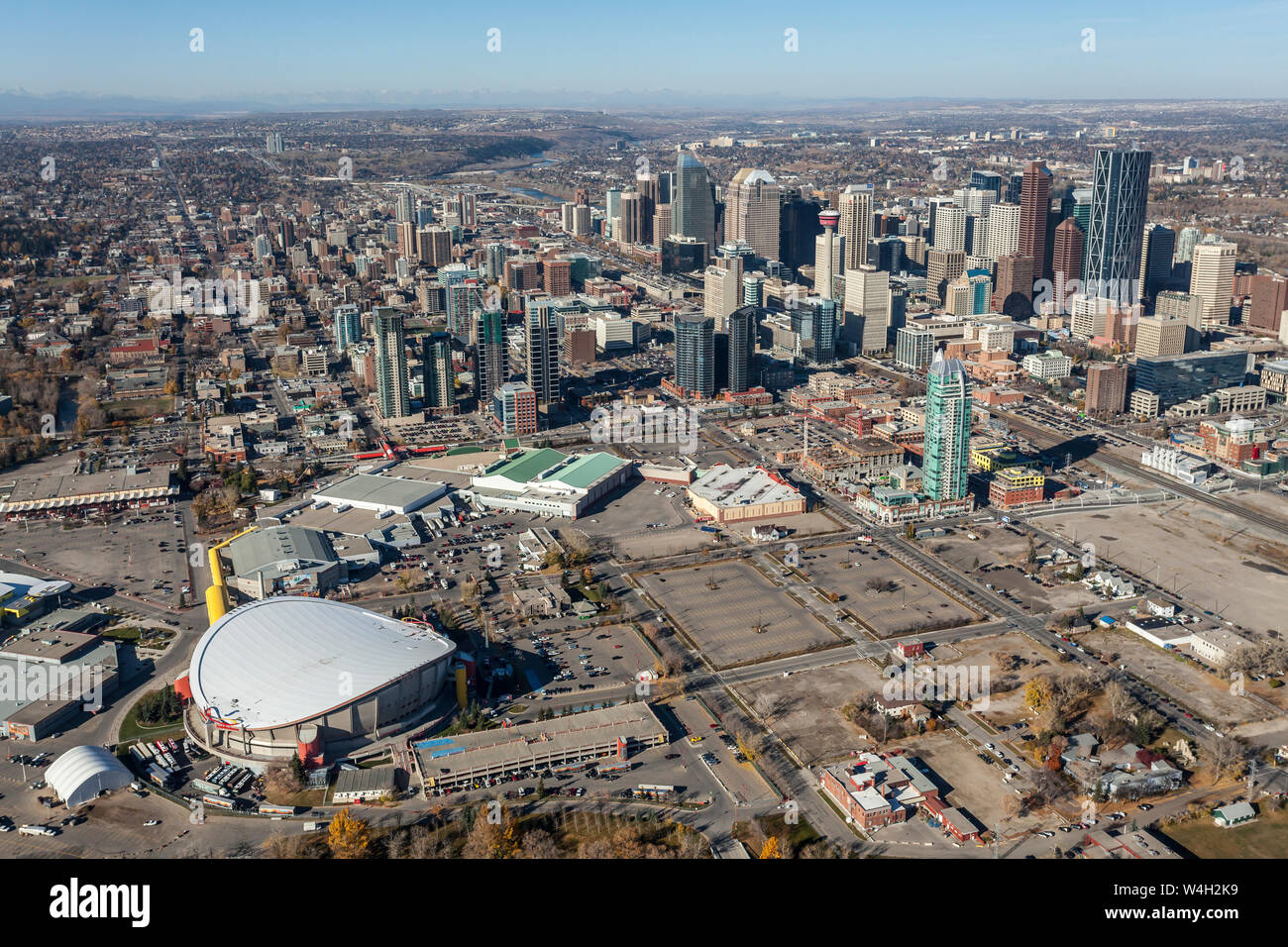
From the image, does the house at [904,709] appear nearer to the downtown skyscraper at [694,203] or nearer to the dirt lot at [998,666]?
the dirt lot at [998,666]

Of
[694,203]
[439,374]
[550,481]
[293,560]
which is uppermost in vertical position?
[694,203]

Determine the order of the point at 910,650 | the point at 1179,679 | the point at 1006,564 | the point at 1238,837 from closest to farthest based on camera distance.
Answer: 1. the point at 1238,837
2. the point at 1179,679
3. the point at 910,650
4. the point at 1006,564

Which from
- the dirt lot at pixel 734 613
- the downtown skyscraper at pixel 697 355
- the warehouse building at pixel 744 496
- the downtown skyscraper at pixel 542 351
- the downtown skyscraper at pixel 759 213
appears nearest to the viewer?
the dirt lot at pixel 734 613

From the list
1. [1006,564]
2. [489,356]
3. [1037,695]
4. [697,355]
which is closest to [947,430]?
A: [1006,564]

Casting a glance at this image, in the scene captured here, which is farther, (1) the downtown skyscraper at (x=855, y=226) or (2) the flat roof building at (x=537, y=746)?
(1) the downtown skyscraper at (x=855, y=226)

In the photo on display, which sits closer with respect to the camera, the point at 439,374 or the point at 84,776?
the point at 84,776

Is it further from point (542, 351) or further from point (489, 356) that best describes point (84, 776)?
point (489, 356)

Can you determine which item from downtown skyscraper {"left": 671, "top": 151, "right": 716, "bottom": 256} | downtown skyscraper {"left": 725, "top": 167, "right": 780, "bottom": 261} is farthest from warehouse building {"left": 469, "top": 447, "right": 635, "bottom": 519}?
downtown skyscraper {"left": 671, "top": 151, "right": 716, "bottom": 256}

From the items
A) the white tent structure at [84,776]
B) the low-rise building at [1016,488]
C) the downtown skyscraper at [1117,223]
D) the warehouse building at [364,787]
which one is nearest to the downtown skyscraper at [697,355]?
the low-rise building at [1016,488]
